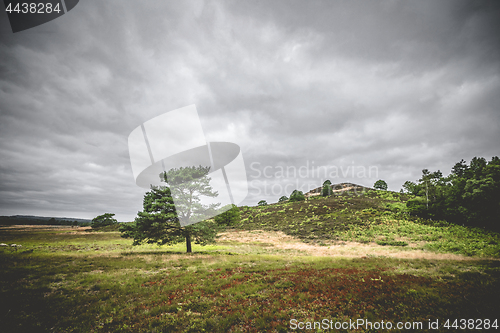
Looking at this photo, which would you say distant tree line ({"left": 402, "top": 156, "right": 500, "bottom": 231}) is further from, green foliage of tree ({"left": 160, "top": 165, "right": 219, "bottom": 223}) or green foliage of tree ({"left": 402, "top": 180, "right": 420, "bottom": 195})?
green foliage of tree ({"left": 160, "top": 165, "right": 219, "bottom": 223})

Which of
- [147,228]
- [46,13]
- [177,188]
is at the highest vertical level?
[46,13]

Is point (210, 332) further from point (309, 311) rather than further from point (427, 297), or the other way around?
point (427, 297)

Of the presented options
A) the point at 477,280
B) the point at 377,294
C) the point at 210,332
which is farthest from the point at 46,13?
the point at 477,280

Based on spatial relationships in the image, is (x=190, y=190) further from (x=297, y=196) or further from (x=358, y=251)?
(x=297, y=196)

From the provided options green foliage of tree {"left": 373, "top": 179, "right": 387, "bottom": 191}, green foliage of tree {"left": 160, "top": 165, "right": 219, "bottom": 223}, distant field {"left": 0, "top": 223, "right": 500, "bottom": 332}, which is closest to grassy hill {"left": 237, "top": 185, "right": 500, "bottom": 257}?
distant field {"left": 0, "top": 223, "right": 500, "bottom": 332}

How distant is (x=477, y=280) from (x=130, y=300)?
16758 millimetres

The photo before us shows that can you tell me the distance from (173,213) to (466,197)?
53.4 m

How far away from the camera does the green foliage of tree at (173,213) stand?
1952 cm

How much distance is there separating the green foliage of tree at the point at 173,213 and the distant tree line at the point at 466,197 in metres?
47.6

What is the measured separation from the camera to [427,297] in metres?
7.15

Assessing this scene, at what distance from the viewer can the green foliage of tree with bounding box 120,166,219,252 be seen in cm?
1952

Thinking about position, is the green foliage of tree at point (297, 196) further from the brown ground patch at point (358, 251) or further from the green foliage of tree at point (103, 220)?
the green foliage of tree at point (103, 220)

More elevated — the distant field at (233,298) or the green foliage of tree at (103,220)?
the distant field at (233,298)

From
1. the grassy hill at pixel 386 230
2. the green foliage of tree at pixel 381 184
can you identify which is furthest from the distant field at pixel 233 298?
the green foliage of tree at pixel 381 184
